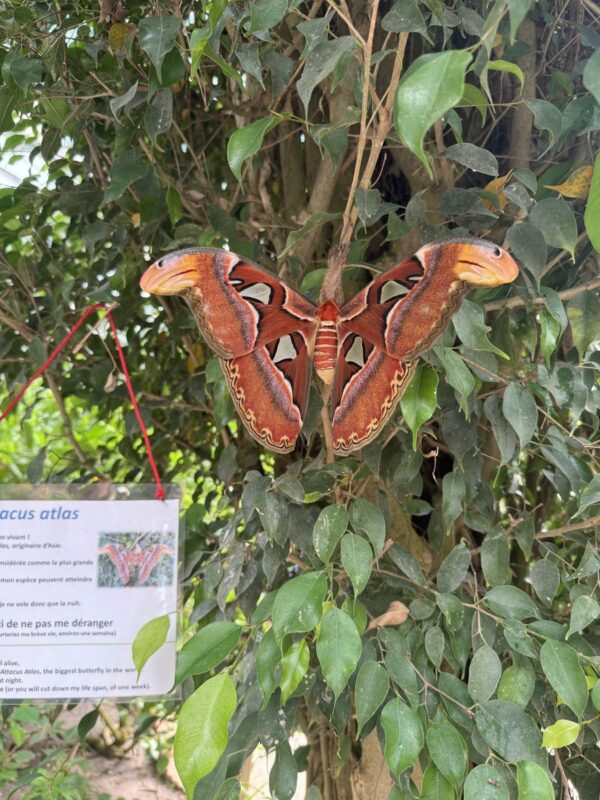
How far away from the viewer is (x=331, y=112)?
3.89 ft

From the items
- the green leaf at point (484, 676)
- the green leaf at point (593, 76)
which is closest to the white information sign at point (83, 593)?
the green leaf at point (484, 676)

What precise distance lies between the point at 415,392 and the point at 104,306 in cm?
58

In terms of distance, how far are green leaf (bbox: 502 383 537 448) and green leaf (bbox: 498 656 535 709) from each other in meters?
0.26

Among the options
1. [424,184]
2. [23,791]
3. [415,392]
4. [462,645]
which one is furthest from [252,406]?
[23,791]

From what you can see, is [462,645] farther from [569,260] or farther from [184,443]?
[184,443]

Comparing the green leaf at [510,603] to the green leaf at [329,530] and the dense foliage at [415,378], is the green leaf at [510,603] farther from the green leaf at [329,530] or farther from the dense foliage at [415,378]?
the green leaf at [329,530]

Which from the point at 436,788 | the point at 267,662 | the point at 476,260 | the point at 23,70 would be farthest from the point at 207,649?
the point at 23,70

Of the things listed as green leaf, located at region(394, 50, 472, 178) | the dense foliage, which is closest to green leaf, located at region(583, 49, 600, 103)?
the dense foliage

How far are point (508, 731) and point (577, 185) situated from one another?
2.05 ft

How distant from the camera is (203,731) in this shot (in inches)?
28.3

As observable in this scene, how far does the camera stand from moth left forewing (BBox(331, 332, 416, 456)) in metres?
0.84

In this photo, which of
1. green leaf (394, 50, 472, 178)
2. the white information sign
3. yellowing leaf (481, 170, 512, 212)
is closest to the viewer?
green leaf (394, 50, 472, 178)

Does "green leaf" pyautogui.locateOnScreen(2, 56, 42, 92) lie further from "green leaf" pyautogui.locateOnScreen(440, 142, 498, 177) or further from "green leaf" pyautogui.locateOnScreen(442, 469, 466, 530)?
"green leaf" pyautogui.locateOnScreen(442, 469, 466, 530)

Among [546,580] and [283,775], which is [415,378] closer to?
[546,580]
